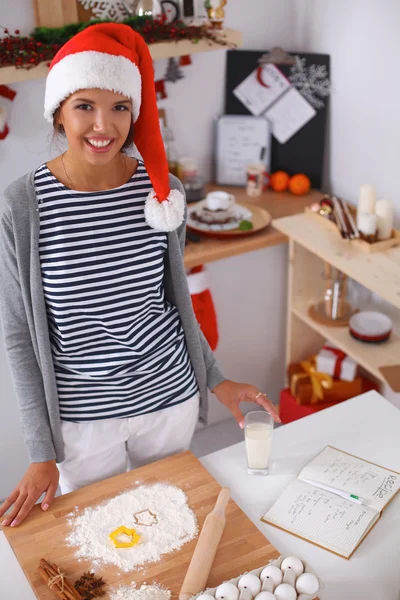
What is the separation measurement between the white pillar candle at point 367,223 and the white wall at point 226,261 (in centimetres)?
47

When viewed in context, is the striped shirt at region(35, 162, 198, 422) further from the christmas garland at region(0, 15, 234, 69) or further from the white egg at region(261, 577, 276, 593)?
the christmas garland at region(0, 15, 234, 69)

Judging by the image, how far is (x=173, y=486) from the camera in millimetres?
1480

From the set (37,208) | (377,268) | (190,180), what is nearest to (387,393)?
(377,268)

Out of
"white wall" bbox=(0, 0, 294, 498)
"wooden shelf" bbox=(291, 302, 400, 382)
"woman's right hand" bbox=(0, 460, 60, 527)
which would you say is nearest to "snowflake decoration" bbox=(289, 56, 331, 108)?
"white wall" bbox=(0, 0, 294, 498)

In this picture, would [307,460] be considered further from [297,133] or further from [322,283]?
[297,133]

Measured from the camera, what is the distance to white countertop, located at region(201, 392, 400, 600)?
4.28ft

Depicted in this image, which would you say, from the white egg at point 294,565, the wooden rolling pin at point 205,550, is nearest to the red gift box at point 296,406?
the wooden rolling pin at point 205,550

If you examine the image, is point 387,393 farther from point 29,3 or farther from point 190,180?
point 29,3

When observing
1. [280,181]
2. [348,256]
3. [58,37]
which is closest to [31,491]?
[348,256]

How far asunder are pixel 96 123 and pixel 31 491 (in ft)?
2.46

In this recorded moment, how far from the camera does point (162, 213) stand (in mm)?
1508

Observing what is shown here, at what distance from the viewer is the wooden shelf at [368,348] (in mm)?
2449

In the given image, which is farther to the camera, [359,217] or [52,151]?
[359,217]

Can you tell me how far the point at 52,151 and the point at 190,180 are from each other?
100 centimetres
